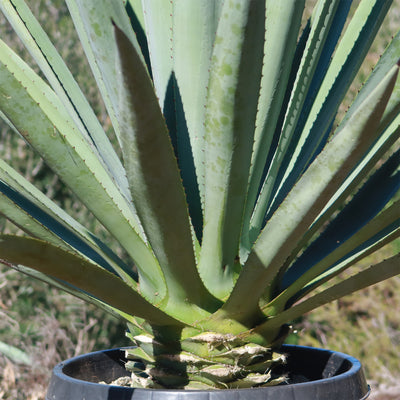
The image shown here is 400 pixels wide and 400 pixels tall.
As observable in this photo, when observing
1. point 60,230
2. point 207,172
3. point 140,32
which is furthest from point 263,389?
point 140,32

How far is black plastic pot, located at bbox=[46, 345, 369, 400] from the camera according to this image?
0.62 m

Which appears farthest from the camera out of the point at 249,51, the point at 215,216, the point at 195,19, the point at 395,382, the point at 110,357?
the point at 395,382

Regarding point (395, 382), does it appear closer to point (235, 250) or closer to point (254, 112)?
point (235, 250)

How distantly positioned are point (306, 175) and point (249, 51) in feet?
0.45

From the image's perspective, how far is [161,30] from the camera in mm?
856

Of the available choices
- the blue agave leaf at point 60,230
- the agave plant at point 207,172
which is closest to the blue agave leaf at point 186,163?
the agave plant at point 207,172

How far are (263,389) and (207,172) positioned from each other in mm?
258

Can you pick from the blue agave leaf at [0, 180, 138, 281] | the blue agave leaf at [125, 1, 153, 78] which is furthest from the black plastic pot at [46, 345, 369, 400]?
the blue agave leaf at [125, 1, 153, 78]

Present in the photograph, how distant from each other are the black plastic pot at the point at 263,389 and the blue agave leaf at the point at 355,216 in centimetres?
16

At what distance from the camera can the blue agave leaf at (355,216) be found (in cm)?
85

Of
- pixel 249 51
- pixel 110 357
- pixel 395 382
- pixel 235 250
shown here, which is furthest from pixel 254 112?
pixel 395 382

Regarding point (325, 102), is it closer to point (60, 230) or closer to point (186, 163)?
point (186, 163)

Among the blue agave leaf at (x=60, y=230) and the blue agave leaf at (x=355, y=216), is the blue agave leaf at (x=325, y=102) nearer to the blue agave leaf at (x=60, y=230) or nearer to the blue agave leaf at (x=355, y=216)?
the blue agave leaf at (x=355, y=216)

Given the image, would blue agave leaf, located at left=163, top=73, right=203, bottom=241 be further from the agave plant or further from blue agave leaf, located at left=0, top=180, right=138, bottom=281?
blue agave leaf, located at left=0, top=180, right=138, bottom=281
